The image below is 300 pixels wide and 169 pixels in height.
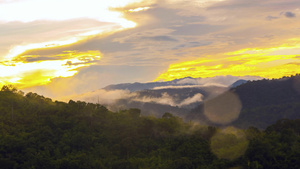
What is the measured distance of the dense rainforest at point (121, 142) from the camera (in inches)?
2798

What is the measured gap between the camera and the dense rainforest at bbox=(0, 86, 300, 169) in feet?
233

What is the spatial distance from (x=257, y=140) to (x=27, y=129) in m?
59.0

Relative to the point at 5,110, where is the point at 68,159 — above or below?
below

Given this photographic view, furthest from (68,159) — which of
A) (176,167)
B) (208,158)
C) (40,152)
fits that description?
(208,158)

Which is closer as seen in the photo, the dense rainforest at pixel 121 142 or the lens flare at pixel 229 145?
the dense rainforest at pixel 121 142

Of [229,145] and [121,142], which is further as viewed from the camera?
[121,142]

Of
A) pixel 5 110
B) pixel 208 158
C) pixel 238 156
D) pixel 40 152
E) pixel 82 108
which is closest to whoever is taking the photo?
pixel 238 156

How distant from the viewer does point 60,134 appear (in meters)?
92.7

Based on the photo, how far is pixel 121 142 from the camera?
3501 inches

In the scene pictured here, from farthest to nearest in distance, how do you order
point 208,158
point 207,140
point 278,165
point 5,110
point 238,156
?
point 5,110, point 207,140, point 208,158, point 238,156, point 278,165

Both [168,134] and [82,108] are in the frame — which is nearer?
[168,134]

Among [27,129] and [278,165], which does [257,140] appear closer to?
[278,165]

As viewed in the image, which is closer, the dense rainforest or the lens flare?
the dense rainforest

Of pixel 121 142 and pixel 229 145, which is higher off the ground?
pixel 121 142
